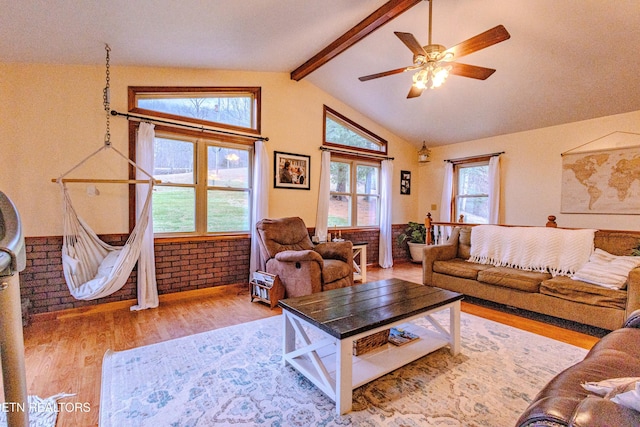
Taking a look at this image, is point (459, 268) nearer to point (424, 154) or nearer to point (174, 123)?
point (424, 154)

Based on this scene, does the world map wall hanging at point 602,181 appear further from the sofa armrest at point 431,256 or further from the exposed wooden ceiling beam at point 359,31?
the exposed wooden ceiling beam at point 359,31

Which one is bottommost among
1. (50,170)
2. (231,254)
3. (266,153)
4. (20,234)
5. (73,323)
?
(73,323)

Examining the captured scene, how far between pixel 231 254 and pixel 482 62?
4.01m

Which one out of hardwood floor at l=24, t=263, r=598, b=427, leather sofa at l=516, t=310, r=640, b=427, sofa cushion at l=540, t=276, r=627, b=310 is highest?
leather sofa at l=516, t=310, r=640, b=427

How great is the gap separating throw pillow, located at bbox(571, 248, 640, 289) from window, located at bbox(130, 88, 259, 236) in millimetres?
3825

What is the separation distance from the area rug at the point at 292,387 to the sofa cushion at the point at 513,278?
2.03ft

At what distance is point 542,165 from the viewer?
15.2 ft

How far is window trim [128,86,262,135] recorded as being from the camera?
3.35 metres

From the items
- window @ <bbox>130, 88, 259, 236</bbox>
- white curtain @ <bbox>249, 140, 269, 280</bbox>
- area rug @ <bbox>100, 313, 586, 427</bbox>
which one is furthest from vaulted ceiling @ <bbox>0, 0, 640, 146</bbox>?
area rug @ <bbox>100, 313, 586, 427</bbox>

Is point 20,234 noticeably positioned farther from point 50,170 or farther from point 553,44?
point 553,44

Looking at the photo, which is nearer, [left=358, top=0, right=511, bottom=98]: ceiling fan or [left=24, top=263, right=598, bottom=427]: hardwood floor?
[left=24, top=263, right=598, bottom=427]: hardwood floor

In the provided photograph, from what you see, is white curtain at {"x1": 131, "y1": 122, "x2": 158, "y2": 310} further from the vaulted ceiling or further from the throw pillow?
the throw pillow

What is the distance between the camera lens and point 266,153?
13.9 ft

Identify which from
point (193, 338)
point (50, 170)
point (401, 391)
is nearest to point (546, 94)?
point (401, 391)
